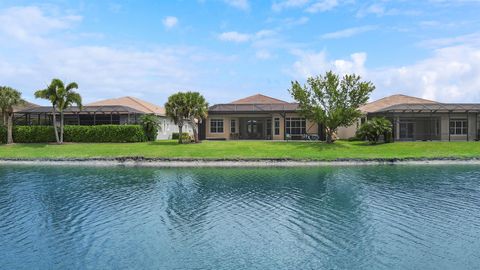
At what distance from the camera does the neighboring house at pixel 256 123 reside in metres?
52.0

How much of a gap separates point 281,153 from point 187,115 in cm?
1251

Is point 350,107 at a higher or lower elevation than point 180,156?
higher

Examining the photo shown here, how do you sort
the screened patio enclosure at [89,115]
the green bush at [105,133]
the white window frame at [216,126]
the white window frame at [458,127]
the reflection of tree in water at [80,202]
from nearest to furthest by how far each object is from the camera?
the reflection of tree in water at [80,202] → the green bush at [105,133] → the white window frame at [458,127] → the screened patio enclosure at [89,115] → the white window frame at [216,126]

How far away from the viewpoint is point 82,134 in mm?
48375

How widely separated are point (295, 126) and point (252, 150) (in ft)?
45.6

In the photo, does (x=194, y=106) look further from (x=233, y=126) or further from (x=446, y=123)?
(x=446, y=123)

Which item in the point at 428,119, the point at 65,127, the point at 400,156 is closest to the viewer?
the point at 400,156

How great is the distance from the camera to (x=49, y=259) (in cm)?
1170

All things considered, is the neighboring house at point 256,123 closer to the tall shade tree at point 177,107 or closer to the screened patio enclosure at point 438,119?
the tall shade tree at point 177,107

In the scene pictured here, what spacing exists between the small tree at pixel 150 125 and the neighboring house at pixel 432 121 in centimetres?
2412

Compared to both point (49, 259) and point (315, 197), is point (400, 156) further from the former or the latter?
point (49, 259)

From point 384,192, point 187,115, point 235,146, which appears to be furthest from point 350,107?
point 384,192

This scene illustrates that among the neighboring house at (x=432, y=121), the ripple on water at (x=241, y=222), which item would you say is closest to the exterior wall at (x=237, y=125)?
the neighboring house at (x=432, y=121)

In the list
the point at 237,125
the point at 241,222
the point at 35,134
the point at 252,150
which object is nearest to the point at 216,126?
the point at 237,125
